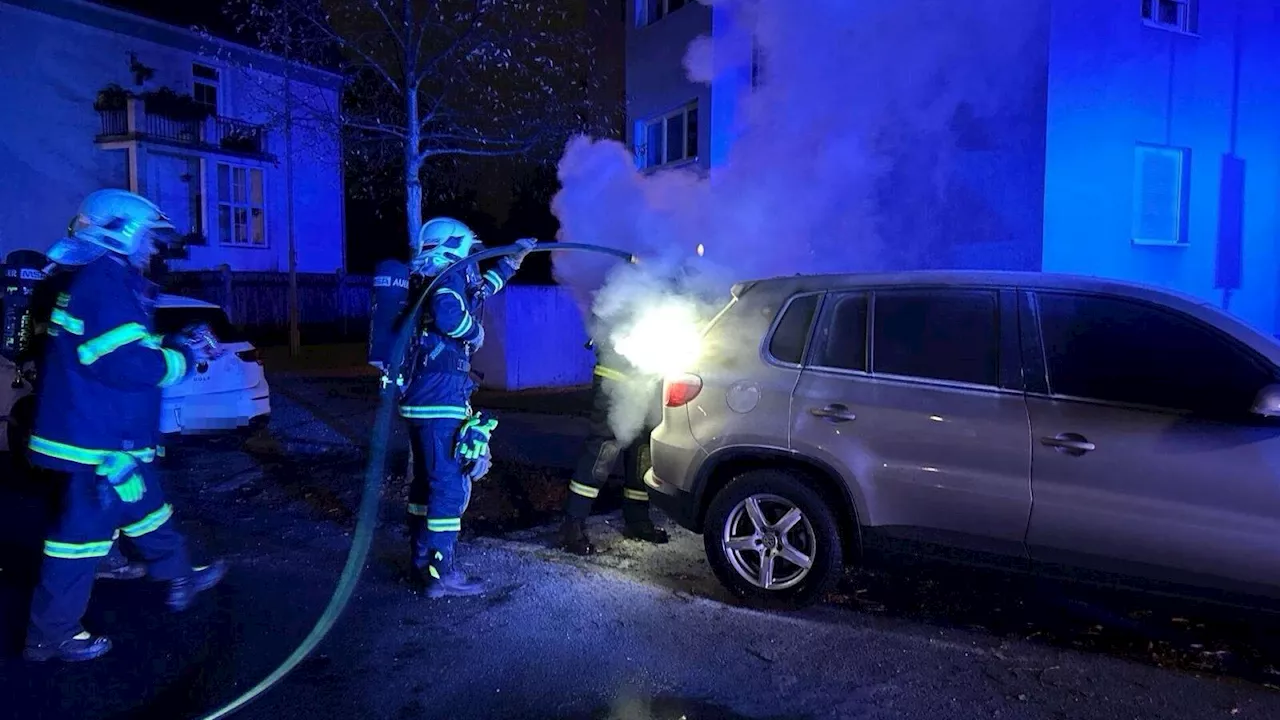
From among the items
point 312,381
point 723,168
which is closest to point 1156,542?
point 723,168

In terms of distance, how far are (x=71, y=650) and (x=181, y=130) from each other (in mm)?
20944

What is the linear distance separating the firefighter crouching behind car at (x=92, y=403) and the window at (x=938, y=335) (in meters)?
3.31

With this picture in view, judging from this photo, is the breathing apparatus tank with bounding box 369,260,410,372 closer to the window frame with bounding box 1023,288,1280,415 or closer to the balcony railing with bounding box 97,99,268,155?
the window frame with bounding box 1023,288,1280,415

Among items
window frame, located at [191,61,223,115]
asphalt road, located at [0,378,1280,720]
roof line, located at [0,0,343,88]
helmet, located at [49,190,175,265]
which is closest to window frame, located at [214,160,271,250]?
window frame, located at [191,61,223,115]

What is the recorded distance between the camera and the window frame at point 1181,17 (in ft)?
31.2

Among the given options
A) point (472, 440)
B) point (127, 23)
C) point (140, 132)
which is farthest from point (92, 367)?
point (127, 23)

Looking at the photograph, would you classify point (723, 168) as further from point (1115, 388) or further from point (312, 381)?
point (312, 381)

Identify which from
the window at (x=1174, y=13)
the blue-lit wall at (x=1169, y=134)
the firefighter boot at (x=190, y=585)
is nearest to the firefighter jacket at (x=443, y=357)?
the firefighter boot at (x=190, y=585)

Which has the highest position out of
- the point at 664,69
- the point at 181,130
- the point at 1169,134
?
the point at 181,130

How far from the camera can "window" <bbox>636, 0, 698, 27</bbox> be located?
13914mm

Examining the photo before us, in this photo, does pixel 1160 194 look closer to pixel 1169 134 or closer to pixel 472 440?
pixel 1169 134

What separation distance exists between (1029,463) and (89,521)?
4.12 m

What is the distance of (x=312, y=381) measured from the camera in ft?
47.6

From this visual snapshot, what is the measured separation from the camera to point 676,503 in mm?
5137
